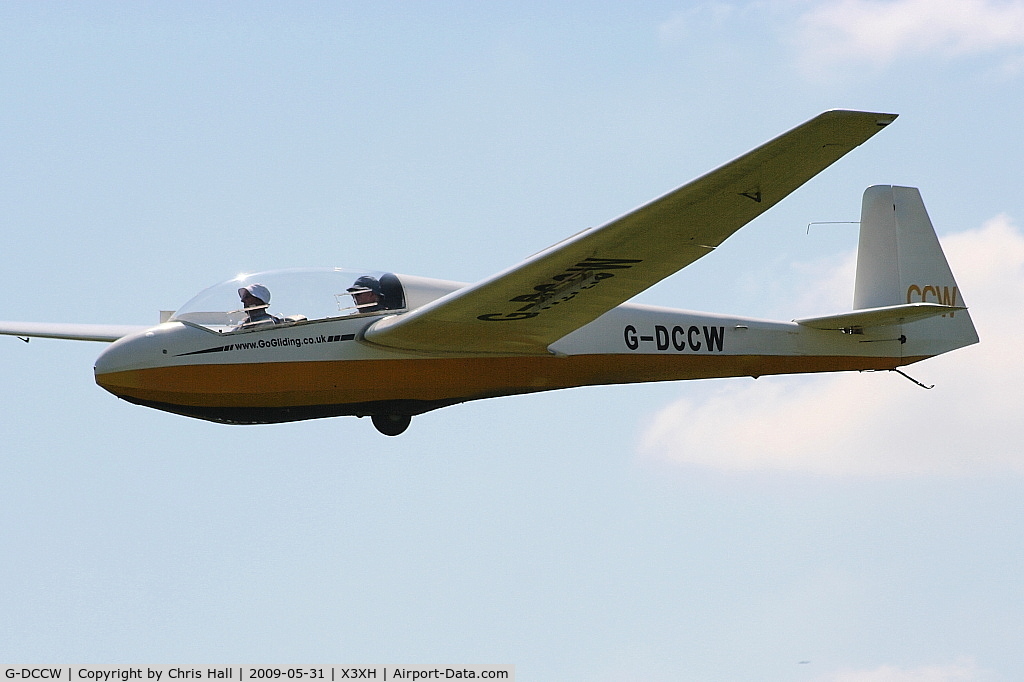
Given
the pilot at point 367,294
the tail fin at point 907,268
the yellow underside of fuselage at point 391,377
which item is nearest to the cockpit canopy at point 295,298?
the pilot at point 367,294

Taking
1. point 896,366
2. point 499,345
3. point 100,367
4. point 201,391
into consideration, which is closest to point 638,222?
point 499,345

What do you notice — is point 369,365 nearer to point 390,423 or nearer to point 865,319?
point 390,423

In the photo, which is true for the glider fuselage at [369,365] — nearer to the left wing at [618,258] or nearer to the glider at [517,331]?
the glider at [517,331]

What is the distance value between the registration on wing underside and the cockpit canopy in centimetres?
132

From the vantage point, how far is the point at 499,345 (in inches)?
447

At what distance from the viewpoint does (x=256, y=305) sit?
10969 mm

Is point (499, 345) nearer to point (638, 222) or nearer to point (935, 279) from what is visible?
point (638, 222)

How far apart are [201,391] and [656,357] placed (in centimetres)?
477

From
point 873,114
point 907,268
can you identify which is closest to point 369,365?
point 873,114

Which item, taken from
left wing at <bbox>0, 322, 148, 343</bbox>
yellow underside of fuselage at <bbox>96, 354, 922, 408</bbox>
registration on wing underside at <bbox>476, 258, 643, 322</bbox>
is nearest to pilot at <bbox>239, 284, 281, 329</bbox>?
yellow underside of fuselage at <bbox>96, 354, 922, 408</bbox>

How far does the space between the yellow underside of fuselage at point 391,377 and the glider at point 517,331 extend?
1cm

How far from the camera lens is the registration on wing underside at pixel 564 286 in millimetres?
9469

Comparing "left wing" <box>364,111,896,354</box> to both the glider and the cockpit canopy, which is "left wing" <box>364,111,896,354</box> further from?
the cockpit canopy

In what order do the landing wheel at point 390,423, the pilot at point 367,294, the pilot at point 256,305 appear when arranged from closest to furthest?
the pilot at point 256,305
the pilot at point 367,294
the landing wheel at point 390,423
